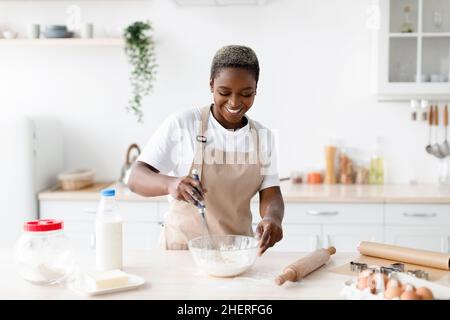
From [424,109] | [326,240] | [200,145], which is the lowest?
[326,240]

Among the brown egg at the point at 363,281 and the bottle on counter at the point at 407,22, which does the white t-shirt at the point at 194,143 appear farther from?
the bottle on counter at the point at 407,22

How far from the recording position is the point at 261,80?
146 inches

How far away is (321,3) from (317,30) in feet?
0.56

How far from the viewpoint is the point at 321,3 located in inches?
144

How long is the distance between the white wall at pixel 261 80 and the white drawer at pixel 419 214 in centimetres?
58

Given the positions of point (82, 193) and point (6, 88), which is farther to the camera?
point (6, 88)

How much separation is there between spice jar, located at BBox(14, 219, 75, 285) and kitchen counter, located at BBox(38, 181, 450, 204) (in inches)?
66.8

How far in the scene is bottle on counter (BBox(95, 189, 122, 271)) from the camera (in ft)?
5.33

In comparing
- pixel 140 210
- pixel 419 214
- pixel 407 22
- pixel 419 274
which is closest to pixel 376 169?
pixel 419 214

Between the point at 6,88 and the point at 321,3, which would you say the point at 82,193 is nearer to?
the point at 6,88

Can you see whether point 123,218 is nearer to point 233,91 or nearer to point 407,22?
point 233,91

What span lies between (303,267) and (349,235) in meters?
1.69

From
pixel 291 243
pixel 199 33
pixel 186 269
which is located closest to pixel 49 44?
pixel 199 33

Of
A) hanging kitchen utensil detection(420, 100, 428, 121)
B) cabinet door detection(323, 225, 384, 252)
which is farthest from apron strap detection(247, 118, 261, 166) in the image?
hanging kitchen utensil detection(420, 100, 428, 121)
